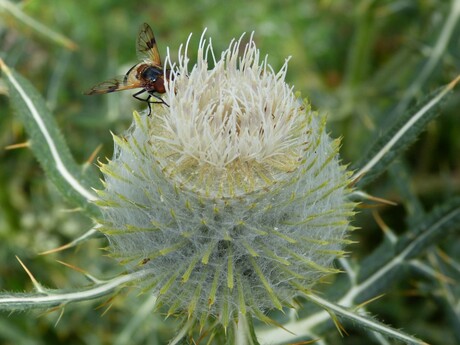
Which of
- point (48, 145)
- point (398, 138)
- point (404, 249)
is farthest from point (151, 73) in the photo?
point (404, 249)

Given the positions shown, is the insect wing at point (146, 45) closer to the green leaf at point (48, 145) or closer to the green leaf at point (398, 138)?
the green leaf at point (48, 145)

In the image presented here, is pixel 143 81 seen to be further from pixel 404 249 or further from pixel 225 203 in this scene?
pixel 404 249

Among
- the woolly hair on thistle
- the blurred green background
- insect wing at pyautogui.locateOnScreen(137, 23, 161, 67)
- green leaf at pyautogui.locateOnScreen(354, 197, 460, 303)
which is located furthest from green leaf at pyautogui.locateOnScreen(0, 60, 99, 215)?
green leaf at pyautogui.locateOnScreen(354, 197, 460, 303)

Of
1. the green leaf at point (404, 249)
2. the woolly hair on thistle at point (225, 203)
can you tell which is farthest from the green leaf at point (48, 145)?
the green leaf at point (404, 249)

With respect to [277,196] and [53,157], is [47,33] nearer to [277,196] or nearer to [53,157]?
[53,157]

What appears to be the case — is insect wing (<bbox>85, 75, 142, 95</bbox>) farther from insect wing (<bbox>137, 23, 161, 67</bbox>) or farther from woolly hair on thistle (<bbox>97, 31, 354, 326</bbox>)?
insect wing (<bbox>137, 23, 161, 67</bbox>)
